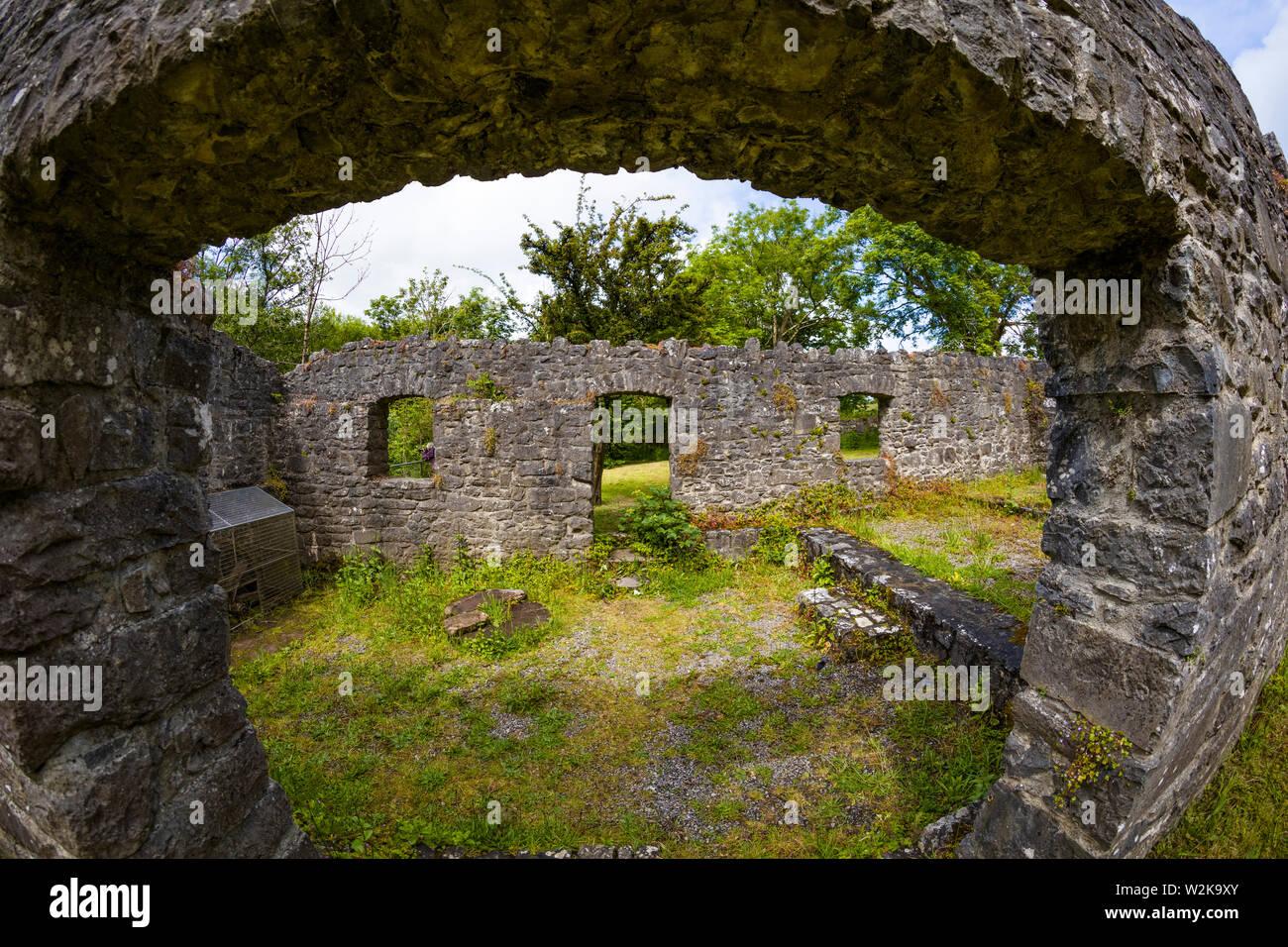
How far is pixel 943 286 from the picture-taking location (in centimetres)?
2064

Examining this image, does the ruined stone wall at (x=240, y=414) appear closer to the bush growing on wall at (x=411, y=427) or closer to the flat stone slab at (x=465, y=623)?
the flat stone slab at (x=465, y=623)

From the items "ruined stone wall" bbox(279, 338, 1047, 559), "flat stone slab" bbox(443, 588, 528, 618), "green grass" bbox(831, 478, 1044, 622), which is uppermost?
"ruined stone wall" bbox(279, 338, 1047, 559)

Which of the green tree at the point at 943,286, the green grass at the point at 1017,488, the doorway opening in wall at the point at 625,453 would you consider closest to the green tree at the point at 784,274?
the green tree at the point at 943,286

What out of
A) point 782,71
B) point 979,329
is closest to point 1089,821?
point 782,71

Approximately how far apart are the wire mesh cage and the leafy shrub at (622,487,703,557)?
4.59m

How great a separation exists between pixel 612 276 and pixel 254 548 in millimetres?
12091

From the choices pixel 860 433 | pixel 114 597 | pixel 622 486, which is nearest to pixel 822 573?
pixel 114 597

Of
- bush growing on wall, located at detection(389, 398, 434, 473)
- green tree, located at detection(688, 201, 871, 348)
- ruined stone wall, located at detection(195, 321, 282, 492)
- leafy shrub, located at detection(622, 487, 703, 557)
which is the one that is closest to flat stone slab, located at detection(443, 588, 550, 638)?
leafy shrub, located at detection(622, 487, 703, 557)

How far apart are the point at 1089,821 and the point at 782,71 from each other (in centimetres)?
286

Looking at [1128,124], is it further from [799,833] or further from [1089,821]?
[799,833]

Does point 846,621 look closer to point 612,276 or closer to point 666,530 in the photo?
point 666,530

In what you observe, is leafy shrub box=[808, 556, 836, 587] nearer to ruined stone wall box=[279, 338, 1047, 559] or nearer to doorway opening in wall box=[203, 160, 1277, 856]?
doorway opening in wall box=[203, 160, 1277, 856]

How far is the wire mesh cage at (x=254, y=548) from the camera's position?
20.2 ft

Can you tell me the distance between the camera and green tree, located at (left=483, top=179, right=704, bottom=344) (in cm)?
1571
